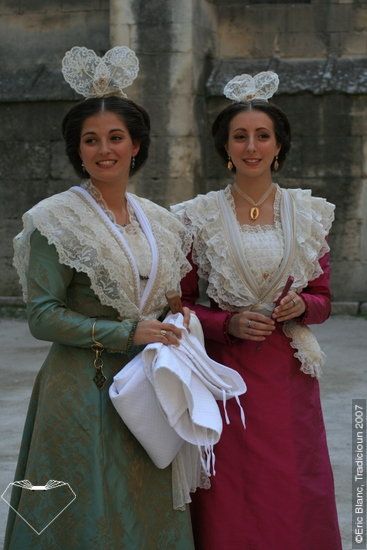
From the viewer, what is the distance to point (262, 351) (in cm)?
384

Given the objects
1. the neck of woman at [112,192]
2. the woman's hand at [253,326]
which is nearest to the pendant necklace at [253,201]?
the woman's hand at [253,326]

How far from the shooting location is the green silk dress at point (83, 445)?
339 centimetres

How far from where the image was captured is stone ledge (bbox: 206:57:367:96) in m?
10.3

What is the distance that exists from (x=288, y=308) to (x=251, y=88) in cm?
76

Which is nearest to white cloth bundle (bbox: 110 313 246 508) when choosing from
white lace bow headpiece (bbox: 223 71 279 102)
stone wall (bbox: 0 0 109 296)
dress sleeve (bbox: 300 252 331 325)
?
dress sleeve (bbox: 300 252 331 325)

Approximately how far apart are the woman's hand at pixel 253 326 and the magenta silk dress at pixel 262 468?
0.08 meters

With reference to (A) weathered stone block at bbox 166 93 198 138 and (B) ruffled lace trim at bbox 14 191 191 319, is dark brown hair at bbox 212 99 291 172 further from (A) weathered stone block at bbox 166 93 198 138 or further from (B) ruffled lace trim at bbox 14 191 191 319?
(A) weathered stone block at bbox 166 93 198 138

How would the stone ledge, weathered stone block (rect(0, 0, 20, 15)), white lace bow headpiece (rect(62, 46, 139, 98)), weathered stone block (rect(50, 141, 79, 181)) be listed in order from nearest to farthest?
white lace bow headpiece (rect(62, 46, 139, 98)), the stone ledge, weathered stone block (rect(50, 141, 79, 181)), weathered stone block (rect(0, 0, 20, 15))

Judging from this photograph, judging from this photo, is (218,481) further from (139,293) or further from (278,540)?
(139,293)

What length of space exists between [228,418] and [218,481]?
0.68 feet

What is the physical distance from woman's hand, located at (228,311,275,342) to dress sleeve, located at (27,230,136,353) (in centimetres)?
43

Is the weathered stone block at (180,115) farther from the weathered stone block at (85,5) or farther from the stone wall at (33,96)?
the weathered stone block at (85,5)

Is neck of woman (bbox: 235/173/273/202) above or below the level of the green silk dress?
above

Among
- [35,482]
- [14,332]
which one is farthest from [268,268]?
[14,332]
